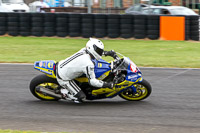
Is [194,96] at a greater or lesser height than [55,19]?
lesser

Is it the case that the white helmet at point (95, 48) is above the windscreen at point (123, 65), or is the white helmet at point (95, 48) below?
above

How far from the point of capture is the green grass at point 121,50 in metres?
12.3

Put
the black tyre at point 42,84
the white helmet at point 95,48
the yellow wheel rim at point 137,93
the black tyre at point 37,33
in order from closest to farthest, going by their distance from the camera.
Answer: the white helmet at point 95,48 → the black tyre at point 42,84 → the yellow wheel rim at point 137,93 → the black tyre at point 37,33

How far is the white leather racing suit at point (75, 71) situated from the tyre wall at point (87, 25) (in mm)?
9759

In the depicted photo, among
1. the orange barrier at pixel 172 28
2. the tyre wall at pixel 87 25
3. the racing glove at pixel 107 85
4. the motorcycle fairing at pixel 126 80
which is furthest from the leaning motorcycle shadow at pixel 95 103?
the orange barrier at pixel 172 28

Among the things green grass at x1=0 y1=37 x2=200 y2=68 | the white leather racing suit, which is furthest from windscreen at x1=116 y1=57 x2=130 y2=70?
green grass at x1=0 y1=37 x2=200 y2=68

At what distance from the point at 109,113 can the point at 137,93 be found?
923mm

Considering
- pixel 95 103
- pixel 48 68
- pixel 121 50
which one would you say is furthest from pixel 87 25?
pixel 48 68

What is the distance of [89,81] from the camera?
6699 millimetres

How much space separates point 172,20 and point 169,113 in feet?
34.1

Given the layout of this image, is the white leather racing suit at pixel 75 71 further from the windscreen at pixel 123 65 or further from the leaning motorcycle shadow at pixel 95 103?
the windscreen at pixel 123 65

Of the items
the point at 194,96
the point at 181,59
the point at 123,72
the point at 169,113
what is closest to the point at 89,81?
the point at 123,72

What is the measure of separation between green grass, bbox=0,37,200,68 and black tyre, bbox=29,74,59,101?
483 cm

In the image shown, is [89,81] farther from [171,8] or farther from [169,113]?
A: [171,8]
